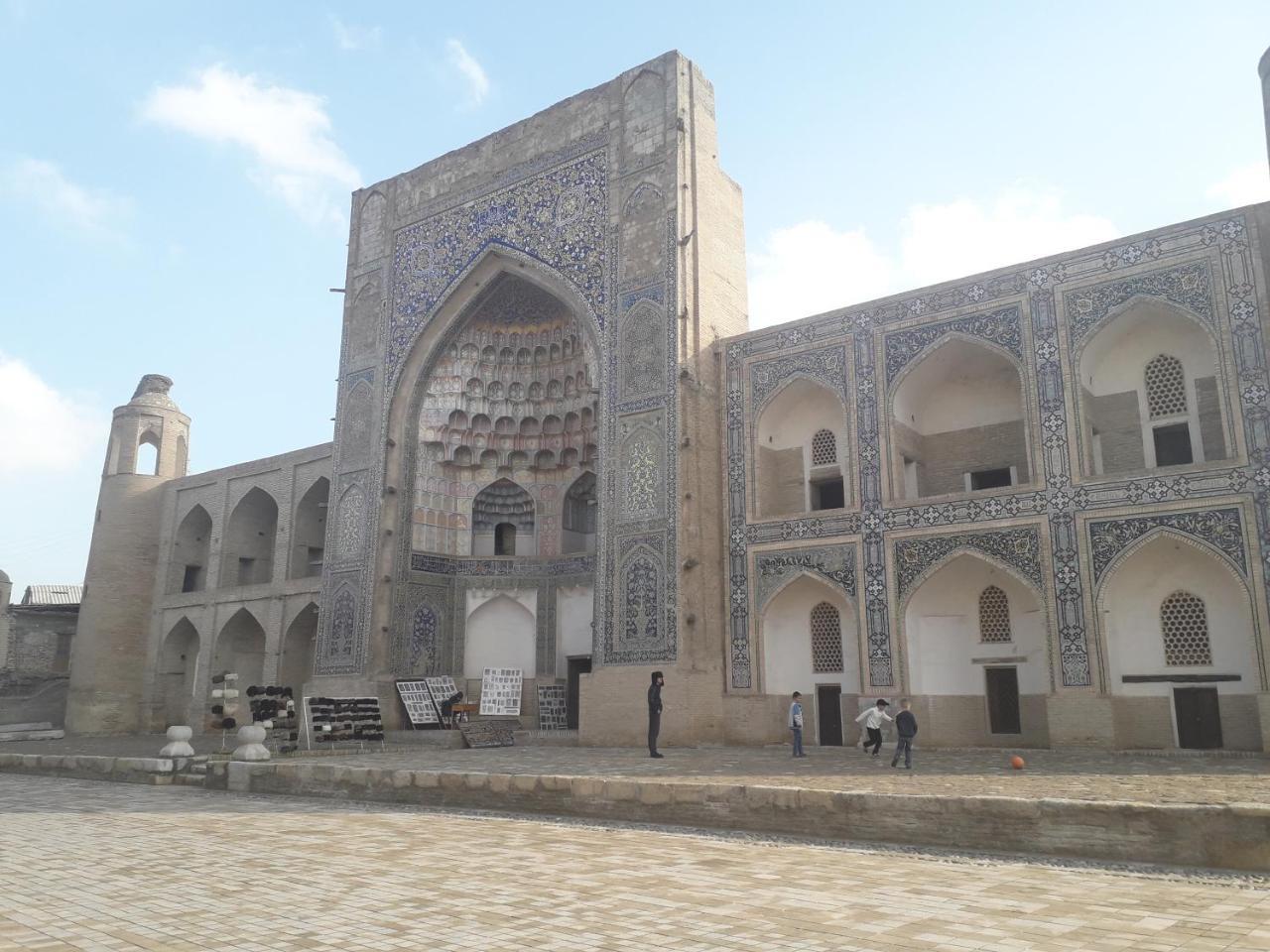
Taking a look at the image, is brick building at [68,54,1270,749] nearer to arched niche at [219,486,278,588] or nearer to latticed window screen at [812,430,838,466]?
latticed window screen at [812,430,838,466]

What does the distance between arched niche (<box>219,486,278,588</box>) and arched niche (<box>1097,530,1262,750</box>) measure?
59.2 ft

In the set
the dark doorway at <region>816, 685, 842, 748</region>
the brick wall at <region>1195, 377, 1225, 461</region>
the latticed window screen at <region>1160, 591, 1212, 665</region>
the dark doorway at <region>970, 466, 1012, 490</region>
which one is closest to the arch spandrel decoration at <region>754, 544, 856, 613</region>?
the dark doorway at <region>816, 685, 842, 748</region>

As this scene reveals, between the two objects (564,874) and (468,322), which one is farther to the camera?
(468,322)

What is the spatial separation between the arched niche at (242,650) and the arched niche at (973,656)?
600 inches

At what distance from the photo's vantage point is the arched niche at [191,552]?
976 inches

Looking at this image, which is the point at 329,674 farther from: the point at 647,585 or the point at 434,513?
the point at 647,585

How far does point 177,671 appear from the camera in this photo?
24.3 metres

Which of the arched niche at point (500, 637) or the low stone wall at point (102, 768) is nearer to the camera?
the low stone wall at point (102, 768)

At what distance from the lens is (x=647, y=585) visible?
1489 cm

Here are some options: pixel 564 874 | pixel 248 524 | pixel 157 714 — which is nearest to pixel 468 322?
pixel 248 524

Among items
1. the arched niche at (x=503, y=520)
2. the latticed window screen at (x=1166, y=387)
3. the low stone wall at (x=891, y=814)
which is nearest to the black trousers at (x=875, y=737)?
the low stone wall at (x=891, y=814)

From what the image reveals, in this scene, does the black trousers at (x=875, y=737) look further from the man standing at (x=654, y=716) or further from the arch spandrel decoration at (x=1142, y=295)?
the arch spandrel decoration at (x=1142, y=295)

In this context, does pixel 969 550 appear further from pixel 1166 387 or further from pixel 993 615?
pixel 1166 387

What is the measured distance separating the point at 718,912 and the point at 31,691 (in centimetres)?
2822
